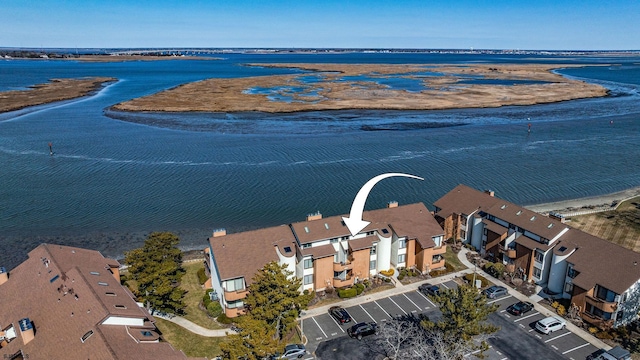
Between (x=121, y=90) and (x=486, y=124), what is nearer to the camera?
(x=486, y=124)

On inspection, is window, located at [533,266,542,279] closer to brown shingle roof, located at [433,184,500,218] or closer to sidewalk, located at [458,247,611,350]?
sidewalk, located at [458,247,611,350]

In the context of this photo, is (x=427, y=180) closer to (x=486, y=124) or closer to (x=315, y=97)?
(x=486, y=124)

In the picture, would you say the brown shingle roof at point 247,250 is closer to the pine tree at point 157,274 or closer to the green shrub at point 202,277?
the pine tree at point 157,274

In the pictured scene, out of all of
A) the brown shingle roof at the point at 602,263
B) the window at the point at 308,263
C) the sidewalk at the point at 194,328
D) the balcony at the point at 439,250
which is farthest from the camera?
the balcony at the point at 439,250

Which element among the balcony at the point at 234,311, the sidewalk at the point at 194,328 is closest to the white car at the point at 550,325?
the balcony at the point at 234,311

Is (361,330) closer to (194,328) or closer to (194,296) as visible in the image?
(194,328)

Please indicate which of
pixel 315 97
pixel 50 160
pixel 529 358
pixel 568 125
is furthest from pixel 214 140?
pixel 568 125
